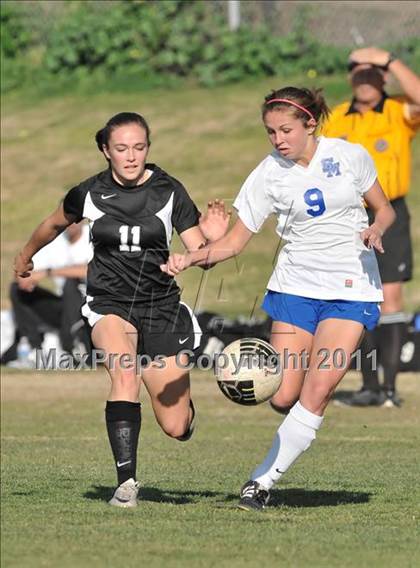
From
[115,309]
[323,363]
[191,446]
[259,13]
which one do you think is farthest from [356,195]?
[259,13]

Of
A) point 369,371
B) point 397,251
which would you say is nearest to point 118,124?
point 397,251

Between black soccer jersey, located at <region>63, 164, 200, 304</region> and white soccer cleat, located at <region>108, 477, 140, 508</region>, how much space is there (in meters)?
0.97

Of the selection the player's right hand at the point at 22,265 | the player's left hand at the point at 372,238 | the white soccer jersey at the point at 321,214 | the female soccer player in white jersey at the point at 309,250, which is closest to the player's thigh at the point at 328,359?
the female soccer player in white jersey at the point at 309,250

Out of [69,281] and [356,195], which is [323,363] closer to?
[356,195]

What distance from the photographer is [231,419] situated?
11.6 m

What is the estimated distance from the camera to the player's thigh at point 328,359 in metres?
7.07

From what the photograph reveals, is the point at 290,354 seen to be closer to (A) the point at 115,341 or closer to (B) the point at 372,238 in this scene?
(B) the point at 372,238

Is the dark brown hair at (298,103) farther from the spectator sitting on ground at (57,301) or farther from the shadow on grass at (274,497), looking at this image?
the spectator sitting on ground at (57,301)

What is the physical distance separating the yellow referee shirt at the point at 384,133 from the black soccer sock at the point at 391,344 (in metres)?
1.19

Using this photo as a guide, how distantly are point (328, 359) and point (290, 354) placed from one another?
0.74ft

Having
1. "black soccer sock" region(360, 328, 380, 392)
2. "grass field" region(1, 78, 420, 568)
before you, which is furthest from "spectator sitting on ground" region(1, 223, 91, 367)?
"black soccer sock" region(360, 328, 380, 392)

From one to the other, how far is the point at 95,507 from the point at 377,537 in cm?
143

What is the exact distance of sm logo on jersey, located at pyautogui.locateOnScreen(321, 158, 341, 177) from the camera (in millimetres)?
7223

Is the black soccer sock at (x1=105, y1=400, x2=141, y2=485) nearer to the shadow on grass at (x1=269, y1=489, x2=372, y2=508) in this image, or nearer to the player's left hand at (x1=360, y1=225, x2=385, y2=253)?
the shadow on grass at (x1=269, y1=489, x2=372, y2=508)
